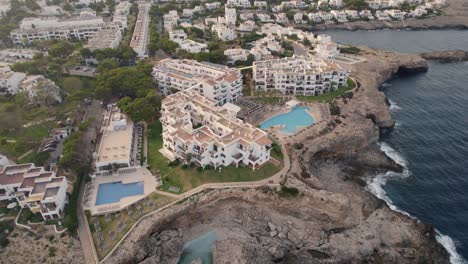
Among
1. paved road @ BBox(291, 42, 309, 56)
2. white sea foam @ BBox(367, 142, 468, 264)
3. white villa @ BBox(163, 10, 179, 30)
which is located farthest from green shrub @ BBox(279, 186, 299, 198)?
white villa @ BBox(163, 10, 179, 30)

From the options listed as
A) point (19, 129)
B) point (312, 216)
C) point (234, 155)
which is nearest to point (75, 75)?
point (19, 129)

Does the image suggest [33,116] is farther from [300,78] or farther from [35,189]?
[300,78]

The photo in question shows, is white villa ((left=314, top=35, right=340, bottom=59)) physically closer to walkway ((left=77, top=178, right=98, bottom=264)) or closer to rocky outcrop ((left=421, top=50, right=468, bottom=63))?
→ rocky outcrop ((left=421, top=50, right=468, bottom=63))

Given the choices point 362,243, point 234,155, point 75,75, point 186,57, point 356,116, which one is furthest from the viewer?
point 186,57

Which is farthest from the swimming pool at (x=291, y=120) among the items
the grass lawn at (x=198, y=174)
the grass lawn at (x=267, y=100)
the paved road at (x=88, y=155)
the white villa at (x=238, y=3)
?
the white villa at (x=238, y=3)

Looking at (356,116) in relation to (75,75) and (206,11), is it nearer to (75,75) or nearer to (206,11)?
(75,75)

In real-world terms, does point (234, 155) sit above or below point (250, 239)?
above
